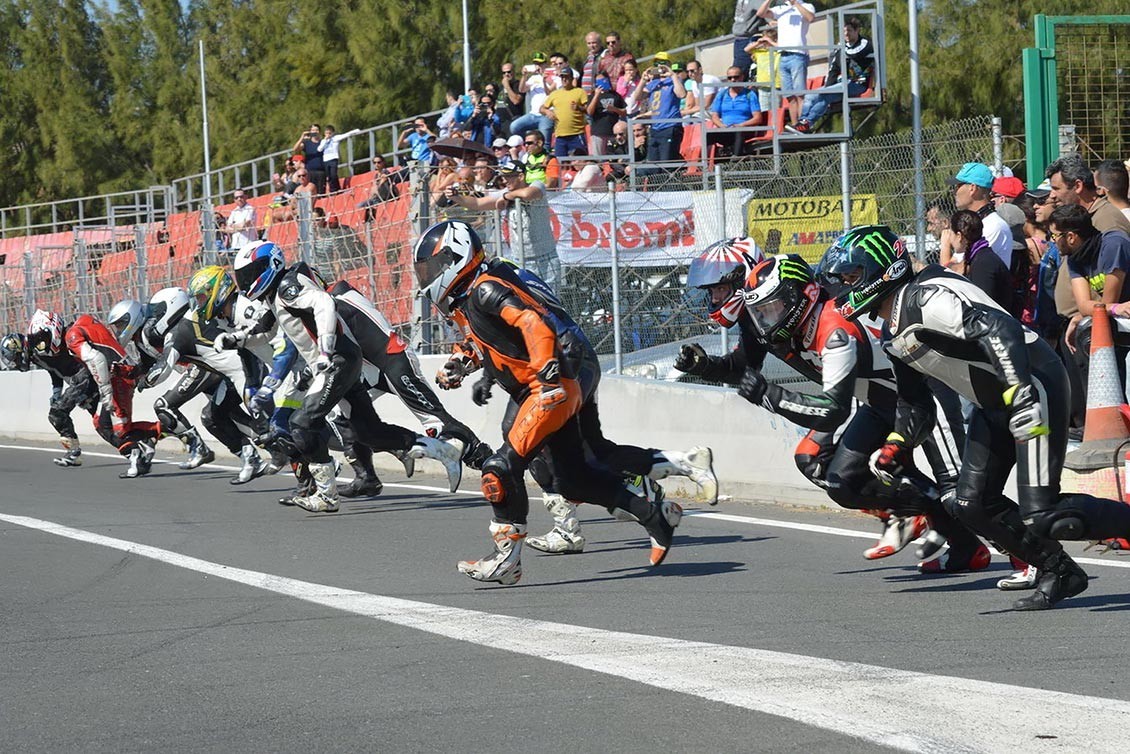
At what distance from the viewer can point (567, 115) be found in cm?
1980

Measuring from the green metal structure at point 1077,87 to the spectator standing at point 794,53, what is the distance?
14.8ft

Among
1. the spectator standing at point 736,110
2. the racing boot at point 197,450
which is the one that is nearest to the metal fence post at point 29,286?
the racing boot at point 197,450

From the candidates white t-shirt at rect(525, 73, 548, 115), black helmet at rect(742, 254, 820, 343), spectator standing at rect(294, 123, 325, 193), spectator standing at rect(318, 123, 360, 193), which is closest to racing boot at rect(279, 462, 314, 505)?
black helmet at rect(742, 254, 820, 343)

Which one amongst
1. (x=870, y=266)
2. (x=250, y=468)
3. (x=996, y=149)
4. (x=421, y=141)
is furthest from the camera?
(x=421, y=141)

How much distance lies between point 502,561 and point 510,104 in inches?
574

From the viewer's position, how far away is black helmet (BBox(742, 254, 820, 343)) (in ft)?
27.9

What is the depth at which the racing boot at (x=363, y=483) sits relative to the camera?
13.6 metres

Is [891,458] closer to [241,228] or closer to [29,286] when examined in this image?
[241,228]

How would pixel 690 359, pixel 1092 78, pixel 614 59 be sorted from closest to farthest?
pixel 690 359
pixel 1092 78
pixel 614 59

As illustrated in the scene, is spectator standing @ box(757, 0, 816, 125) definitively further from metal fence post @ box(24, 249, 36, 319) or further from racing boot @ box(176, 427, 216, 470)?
metal fence post @ box(24, 249, 36, 319)

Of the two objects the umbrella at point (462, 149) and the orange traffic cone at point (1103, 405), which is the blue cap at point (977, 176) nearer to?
the orange traffic cone at point (1103, 405)

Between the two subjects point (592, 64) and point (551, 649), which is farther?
point (592, 64)

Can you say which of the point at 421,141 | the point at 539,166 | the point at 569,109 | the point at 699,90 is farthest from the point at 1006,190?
the point at 421,141

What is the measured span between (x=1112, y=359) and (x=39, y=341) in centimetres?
1284
